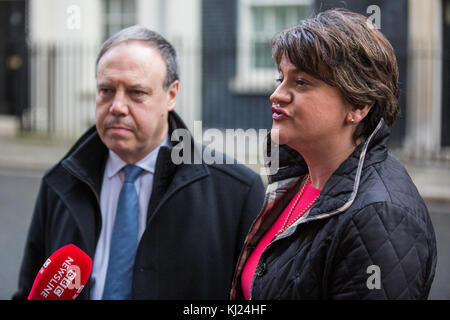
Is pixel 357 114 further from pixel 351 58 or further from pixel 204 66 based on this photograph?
pixel 204 66

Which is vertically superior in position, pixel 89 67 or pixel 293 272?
pixel 89 67

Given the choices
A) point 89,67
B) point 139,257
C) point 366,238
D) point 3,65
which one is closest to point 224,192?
point 139,257

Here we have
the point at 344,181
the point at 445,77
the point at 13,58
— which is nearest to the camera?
the point at 344,181

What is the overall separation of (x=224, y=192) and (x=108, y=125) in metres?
0.55

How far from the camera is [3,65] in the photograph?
15.5 m

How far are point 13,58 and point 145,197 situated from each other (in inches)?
539

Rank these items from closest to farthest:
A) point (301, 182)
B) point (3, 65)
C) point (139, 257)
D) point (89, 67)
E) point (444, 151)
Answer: point (301, 182), point (139, 257), point (444, 151), point (89, 67), point (3, 65)

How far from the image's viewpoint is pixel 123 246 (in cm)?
245

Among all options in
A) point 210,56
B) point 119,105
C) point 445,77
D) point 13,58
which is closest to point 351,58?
point 119,105

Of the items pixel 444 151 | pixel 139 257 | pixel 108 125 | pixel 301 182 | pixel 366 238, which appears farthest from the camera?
pixel 444 151

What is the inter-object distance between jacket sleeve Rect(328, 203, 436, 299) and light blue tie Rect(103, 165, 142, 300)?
101 cm

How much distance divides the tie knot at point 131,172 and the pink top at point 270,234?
0.69 metres

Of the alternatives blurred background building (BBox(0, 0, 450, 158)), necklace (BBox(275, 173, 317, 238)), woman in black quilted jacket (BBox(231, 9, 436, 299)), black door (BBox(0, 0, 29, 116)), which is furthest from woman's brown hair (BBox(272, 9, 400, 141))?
black door (BBox(0, 0, 29, 116))

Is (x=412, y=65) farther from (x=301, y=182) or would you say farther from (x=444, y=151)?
(x=301, y=182)
